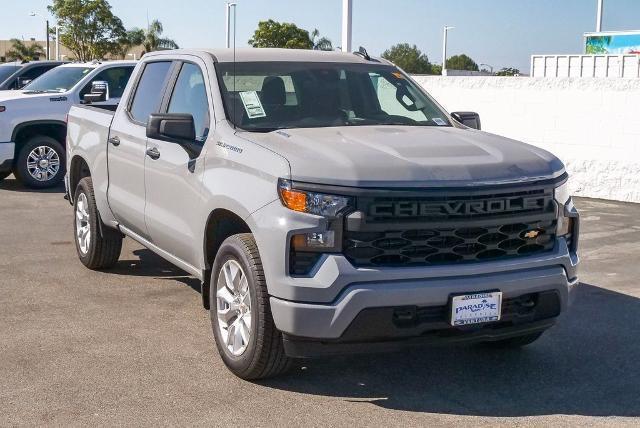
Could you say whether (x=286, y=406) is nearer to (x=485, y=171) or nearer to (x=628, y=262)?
(x=485, y=171)

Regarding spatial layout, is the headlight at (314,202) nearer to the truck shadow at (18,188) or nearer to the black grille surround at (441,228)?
the black grille surround at (441,228)

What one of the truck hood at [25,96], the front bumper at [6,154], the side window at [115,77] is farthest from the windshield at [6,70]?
the front bumper at [6,154]

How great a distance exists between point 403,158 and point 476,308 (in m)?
0.86

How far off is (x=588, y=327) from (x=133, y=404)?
10.6 ft

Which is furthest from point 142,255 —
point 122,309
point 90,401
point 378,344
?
point 378,344

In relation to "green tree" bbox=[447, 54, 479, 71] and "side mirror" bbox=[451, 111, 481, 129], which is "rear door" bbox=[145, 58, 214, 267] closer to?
"side mirror" bbox=[451, 111, 481, 129]

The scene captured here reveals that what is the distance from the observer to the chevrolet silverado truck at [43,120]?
12852mm

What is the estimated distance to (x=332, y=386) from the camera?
16.3 feet

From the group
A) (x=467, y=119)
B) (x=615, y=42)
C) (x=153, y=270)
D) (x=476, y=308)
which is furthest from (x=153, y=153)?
(x=615, y=42)

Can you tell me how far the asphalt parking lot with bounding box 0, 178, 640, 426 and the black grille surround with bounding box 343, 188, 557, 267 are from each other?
0.79m

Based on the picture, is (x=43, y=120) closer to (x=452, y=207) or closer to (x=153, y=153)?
(x=153, y=153)

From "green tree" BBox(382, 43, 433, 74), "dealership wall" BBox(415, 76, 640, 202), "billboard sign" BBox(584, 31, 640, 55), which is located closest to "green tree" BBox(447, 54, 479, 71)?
"green tree" BBox(382, 43, 433, 74)

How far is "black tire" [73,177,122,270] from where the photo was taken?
7.49 metres

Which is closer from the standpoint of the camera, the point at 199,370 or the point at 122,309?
the point at 199,370
